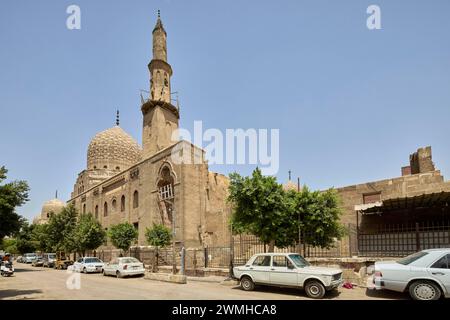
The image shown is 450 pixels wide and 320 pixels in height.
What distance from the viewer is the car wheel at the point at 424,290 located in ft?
28.5

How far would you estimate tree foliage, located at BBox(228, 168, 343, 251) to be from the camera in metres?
14.7

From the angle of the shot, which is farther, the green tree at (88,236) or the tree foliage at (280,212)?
A: the green tree at (88,236)

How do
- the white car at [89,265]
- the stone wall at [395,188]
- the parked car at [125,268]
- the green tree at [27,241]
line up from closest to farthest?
the stone wall at [395,188]
the parked car at [125,268]
the white car at [89,265]
the green tree at [27,241]

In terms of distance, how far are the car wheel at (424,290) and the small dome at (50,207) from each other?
70.9 m

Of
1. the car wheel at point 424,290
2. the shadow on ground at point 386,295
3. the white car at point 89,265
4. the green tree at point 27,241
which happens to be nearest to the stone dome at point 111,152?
the green tree at point 27,241

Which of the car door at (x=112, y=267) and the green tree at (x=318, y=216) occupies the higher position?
the green tree at (x=318, y=216)

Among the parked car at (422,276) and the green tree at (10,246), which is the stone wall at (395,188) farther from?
the green tree at (10,246)

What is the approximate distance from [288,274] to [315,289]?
3.07 ft

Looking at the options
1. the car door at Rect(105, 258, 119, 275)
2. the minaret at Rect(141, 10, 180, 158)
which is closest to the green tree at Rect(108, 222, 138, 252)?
the car door at Rect(105, 258, 119, 275)

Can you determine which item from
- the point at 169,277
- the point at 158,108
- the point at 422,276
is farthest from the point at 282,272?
the point at 158,108

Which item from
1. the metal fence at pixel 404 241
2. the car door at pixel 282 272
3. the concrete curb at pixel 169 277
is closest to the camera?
the car door at pixel 282 272

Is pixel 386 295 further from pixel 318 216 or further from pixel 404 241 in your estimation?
pixel 318 216

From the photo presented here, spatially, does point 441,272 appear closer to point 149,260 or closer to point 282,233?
point 282,233
